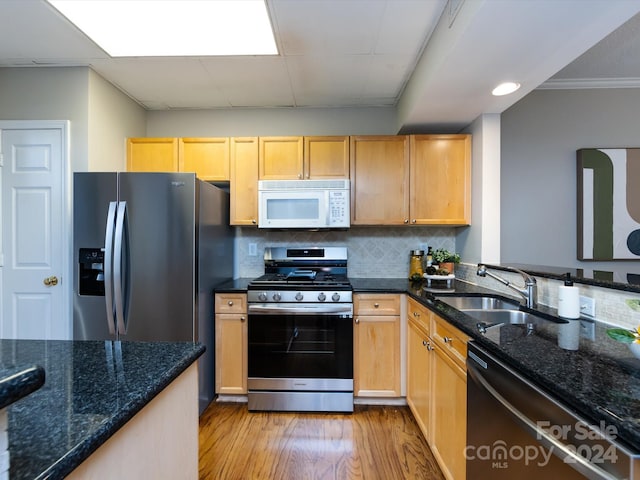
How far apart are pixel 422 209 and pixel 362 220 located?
0.53 metres

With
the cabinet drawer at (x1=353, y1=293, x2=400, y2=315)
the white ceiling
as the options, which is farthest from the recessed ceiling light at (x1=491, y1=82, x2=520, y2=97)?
the cabinet drawer at (x1=353, y1=293, x2=400, y2=315)

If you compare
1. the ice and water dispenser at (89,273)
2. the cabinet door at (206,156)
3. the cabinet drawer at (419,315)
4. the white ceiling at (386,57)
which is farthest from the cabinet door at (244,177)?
the cabinet drawer at (419,315)

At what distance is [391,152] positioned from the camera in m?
2.59

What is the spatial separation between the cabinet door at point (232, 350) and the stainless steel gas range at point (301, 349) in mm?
112

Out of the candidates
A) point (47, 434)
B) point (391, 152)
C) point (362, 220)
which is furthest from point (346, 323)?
point (47, 434)

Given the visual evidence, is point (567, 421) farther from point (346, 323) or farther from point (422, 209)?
point (422, 209)

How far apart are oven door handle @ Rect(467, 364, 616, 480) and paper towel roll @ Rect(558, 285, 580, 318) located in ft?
2.11

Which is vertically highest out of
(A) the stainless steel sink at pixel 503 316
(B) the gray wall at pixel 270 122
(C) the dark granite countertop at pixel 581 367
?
(B) the gray wall at pixel 270 122

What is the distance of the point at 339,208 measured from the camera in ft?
8.23

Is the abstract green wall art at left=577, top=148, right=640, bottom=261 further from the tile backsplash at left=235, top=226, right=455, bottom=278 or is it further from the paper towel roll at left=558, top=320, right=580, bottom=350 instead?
the paper towel roll at left=558, top=320, right=580, bottom=350

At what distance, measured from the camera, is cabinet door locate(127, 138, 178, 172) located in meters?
2.66

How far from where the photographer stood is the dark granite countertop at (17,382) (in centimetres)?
35

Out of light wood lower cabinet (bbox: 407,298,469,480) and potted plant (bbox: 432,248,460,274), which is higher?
potted plant (bbox: 432,248,460,274)

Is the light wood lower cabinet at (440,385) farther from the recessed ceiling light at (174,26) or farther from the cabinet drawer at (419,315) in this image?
the recessed ceiling light at (174,26)
